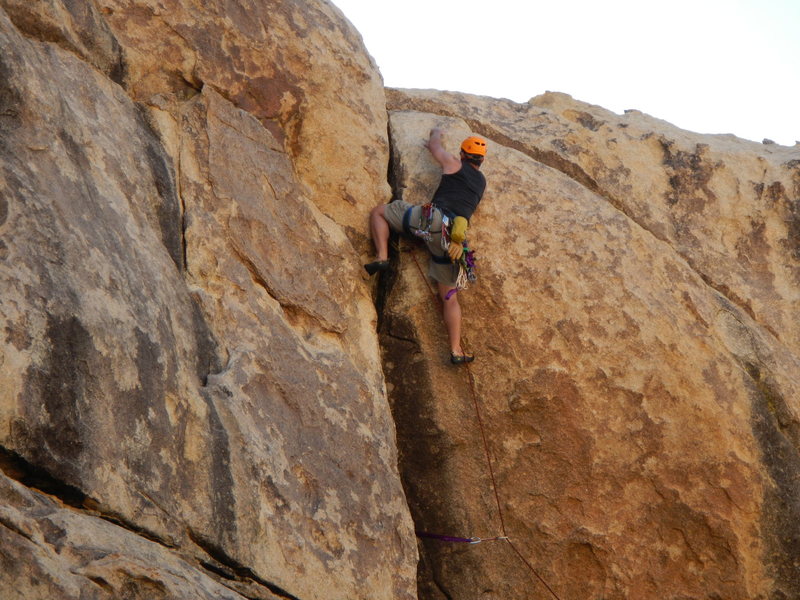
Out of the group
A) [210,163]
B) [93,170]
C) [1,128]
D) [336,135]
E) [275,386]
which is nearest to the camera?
[1,128]

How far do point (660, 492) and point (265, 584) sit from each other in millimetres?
3947

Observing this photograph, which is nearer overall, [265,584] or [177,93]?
[265,584]

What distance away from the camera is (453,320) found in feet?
27.5

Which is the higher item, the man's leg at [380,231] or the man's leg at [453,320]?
the man's leg at [380,231]

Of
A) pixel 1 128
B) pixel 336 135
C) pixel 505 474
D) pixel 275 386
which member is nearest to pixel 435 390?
pixel 505 474

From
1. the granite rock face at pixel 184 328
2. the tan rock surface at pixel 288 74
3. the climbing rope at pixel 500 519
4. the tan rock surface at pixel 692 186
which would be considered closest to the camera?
the granite rock face at pixel 184 328

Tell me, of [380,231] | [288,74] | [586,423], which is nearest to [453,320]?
[380,231]

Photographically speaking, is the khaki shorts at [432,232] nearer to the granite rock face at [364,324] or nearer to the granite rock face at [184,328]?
the granite rock face at [364,324]

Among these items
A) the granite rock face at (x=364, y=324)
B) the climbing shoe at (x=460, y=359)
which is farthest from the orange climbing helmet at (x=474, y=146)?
the climbing shoe at (x=460, y=359)

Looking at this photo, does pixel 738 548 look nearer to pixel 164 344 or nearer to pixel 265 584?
pixel 265 584

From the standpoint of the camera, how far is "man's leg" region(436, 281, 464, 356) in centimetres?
837

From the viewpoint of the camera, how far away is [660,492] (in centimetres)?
837

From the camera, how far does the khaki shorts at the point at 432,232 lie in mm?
8469

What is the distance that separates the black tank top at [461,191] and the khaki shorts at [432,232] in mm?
129
